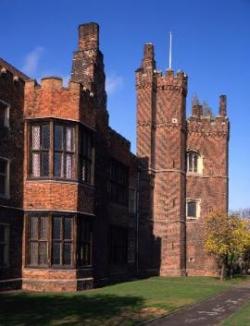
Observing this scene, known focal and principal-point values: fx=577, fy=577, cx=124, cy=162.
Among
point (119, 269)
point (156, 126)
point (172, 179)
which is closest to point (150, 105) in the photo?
point (156, 126)

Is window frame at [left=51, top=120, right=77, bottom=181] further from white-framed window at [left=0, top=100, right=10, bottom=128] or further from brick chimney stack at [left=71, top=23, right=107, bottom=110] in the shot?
brick chimney stack at [left=71, top=23, right=107, bottom=110]

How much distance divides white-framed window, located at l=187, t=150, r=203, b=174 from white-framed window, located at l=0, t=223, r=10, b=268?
2395 centimetres

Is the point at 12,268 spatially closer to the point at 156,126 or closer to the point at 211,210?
the point at 156,126

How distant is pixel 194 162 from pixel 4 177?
967 inches

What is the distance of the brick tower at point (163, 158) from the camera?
40.3 meters

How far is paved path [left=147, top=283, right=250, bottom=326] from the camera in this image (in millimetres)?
14320

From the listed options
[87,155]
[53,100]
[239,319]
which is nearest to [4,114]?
[53,100]

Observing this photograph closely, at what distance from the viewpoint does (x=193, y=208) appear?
142 feet

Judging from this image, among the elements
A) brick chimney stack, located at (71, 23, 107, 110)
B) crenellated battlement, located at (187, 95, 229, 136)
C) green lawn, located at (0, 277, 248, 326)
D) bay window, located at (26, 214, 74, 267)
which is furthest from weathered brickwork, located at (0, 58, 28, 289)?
crenellated battlement, located at (187, 95, 229, 136)

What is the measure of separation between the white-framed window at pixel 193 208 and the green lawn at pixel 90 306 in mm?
20111

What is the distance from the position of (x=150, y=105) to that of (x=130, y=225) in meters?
9.81

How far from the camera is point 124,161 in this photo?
108ft

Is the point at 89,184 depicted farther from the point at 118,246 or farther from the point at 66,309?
the point at 66,309

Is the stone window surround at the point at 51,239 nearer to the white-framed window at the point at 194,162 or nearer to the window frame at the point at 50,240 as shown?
the window frame at the point at 50,240
